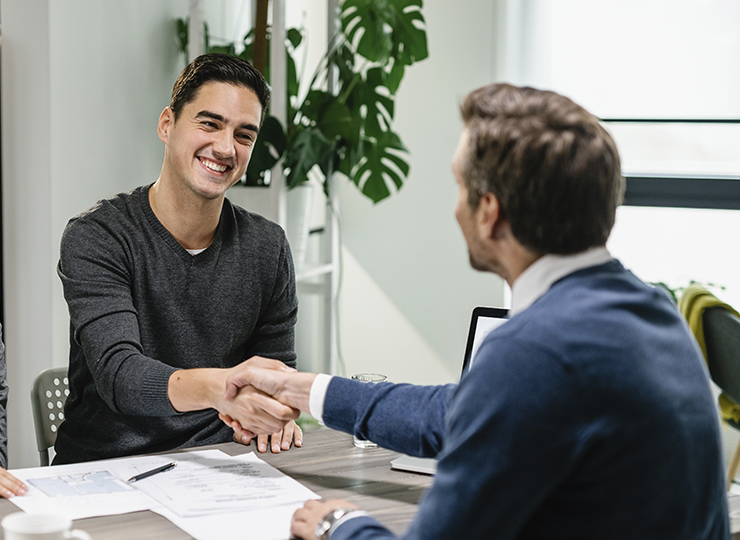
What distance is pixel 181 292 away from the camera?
5.52 feet

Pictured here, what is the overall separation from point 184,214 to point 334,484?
29.2 inches

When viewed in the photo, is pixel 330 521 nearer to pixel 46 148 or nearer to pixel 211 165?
pixel 211 165

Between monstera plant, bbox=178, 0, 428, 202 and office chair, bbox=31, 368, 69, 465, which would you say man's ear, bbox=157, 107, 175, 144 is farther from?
monstera plant, bbox=178, 0, 428, 202

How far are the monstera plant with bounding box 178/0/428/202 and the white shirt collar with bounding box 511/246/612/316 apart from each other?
2.11m

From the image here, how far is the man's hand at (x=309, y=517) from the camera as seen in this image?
3.43ft

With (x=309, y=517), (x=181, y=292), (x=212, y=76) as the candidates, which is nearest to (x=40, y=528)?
(x=309, y=517)

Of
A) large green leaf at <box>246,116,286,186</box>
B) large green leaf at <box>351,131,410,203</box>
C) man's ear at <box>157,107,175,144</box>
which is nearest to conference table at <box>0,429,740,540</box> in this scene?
man's ear at <box>157,107,175,144</box>

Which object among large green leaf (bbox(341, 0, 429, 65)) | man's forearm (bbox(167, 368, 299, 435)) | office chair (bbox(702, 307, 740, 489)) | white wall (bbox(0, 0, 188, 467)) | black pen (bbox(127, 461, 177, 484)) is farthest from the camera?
large green leaf (bbox(341, 0, 429, 65))

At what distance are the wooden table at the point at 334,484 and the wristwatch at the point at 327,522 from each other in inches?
4.8

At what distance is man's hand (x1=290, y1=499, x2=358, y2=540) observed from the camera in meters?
1.05

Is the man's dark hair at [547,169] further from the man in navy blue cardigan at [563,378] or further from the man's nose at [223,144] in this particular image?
the man's nose at [223,144]

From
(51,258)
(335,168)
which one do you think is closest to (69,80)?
(51,258)

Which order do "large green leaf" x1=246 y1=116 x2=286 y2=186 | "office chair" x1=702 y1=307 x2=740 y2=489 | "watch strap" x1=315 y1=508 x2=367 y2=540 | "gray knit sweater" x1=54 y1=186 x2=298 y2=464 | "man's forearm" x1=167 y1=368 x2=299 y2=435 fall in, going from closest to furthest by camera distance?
"watch strap" x1=315 y1=508 x2=367 y2=540, "man's forearm" x1=167 y1=368 x2=299 y2=435, "gray knit sweater" x1=54 y1=186 x2=298 y2=464, "office chair" x1=702 y1=307 x2=740 y2=489, "large green leaf" x1=246 y1=116 x2=286 y2=186

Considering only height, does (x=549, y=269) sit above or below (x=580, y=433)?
above
